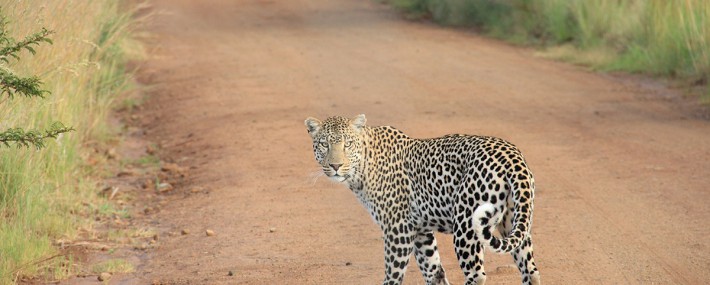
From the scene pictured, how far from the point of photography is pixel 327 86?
55.1ft

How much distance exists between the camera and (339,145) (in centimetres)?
770

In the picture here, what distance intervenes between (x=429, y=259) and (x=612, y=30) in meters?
12.0

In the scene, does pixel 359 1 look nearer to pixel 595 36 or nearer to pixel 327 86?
pixel 595 36

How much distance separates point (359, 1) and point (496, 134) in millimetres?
16506

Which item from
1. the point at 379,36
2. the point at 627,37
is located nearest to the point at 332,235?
the point at 627,37

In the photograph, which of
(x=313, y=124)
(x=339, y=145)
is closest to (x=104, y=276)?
(x=313, y=124)

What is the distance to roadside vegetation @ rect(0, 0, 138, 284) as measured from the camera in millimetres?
8945

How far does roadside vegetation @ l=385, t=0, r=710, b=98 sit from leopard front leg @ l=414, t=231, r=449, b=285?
8.49 meters

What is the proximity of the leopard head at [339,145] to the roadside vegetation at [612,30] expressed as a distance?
851 cm

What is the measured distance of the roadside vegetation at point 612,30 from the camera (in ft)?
53.6

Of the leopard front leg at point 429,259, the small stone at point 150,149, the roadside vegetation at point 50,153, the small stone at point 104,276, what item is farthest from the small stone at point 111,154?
the leopard front leg at point 429,259

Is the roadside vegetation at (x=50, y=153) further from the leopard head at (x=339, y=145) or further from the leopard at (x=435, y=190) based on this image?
the leopard at (x=435, y=190)

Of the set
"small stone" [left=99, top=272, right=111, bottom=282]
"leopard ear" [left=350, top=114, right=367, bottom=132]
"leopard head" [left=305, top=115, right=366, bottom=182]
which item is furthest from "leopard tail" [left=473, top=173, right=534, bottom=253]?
"small stone" [left=99, top=272, right=111, bottom=282]

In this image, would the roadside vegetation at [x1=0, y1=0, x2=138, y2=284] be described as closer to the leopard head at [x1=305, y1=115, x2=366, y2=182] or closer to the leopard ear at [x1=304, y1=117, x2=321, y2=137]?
the leopard ear at [x1=304, y1=117, x2=321, y2=137]
